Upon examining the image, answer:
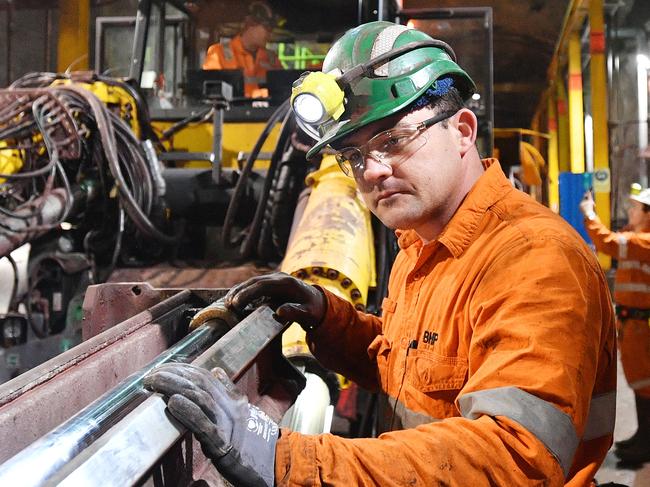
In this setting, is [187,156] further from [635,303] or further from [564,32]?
[564,32]

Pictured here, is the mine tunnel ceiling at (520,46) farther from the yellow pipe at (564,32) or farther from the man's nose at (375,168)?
the man's nose at (375,168)

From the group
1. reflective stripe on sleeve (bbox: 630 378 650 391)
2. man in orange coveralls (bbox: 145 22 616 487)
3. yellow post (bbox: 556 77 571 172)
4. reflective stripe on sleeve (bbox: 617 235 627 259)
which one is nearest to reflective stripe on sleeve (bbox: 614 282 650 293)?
reflective stripe on sleeve (bbox: 617 235 627 259)

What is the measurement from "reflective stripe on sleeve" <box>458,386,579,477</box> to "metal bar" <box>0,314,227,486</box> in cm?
55

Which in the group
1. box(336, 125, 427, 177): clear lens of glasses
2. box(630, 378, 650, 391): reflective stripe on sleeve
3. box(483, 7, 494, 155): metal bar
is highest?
box(483, 7, 494, 155): metal bar

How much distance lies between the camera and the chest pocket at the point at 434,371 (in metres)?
1.40

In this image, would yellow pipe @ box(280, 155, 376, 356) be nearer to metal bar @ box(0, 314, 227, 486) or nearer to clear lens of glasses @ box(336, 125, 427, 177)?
clear lens of glasses @ box(336, 125, 427, 177)

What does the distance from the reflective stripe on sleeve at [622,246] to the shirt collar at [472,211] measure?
134 inches

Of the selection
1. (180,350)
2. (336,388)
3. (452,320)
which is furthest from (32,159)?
(452,320)

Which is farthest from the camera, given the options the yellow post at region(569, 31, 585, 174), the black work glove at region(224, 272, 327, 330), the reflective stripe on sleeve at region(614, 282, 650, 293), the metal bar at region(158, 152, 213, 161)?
the yellow post at region(569, 31, 585, 174)

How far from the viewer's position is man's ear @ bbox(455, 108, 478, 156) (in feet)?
5.18

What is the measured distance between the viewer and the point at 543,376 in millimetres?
1132

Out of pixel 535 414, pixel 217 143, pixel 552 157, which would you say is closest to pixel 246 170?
pixel 217 143

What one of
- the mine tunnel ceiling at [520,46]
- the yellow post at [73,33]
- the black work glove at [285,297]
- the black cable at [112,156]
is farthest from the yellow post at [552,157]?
the black work glove at [285,297]

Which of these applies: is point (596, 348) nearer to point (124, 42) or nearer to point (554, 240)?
point (554, 240)
